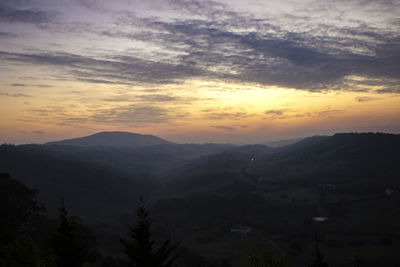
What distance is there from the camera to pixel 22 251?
28.1 m

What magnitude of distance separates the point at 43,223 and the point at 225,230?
80.3m

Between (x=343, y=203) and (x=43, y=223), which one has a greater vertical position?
(x=43, y=223)

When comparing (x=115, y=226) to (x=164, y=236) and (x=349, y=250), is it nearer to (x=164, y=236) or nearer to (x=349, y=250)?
(x=164, y=236)

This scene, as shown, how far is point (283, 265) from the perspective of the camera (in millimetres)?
29281

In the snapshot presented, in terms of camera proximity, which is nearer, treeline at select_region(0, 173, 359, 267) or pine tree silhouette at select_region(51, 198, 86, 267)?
treeline at select_region(0, 173, 359, 267)

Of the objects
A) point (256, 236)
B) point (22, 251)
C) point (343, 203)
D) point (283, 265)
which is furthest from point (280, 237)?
point (22, 251)

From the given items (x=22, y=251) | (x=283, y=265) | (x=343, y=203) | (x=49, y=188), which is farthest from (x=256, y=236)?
(x=49, y=188)

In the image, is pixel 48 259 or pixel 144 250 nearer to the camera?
pixel 144 250

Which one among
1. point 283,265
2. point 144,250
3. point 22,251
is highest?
point 144,250

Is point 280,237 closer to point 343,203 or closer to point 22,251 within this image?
point 343,203

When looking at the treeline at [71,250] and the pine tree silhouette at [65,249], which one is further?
the pine tree silhouette at [65,249]

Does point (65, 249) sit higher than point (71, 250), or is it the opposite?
point (65, 249)

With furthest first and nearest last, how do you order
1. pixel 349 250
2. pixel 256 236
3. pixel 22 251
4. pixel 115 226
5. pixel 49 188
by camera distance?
1. pixel 49 188
2. pixel 115 226
3. pixel 256 236
4. pixel 349 250
5. pixel 22 251

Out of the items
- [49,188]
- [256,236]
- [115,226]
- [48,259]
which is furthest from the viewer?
[49,188]
